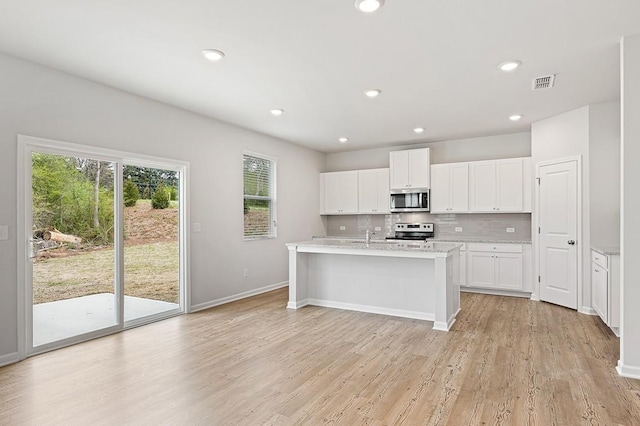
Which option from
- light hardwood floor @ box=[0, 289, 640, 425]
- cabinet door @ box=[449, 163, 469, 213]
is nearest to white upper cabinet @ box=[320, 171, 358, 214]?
cabinet door @ box=[449, 163, 469, 213]

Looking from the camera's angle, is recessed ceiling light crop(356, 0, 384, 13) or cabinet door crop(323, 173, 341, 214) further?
cabinet door crop(323, 173, 341, 214)

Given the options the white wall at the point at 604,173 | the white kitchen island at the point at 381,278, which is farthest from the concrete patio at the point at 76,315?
the white wall at the point at 604,173

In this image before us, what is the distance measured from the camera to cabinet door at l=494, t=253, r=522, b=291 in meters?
5.68

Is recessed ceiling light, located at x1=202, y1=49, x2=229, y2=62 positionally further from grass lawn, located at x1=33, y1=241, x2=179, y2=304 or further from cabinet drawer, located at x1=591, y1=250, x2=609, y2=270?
cabinet drawer, located at x1=591, y1=250, x2=609, y2=270

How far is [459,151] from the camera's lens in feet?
21.9

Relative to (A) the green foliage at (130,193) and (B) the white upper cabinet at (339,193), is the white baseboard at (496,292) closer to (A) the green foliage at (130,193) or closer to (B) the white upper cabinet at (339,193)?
(B) the white upper cabinet at (339,193)

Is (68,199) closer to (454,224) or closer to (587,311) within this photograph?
(454,224)

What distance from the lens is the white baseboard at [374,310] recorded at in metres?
4.43

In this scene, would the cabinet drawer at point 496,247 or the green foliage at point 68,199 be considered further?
the cabinet drawer at point 496,247

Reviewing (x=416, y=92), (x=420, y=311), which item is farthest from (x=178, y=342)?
(x=416, y=92)

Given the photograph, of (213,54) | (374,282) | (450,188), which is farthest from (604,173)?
(213,54)

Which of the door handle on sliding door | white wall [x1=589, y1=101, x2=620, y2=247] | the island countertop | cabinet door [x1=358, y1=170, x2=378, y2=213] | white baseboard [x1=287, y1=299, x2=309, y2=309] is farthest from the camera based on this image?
cabinet door [x1=358, y1=170, x2=378, y2=213]

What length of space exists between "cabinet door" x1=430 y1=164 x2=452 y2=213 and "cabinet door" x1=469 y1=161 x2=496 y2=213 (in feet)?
1.26

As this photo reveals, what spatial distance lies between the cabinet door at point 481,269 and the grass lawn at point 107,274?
4.60 metres
